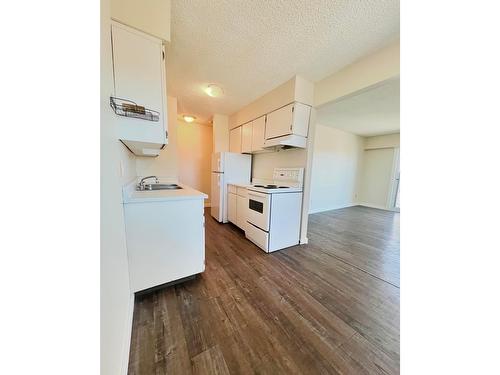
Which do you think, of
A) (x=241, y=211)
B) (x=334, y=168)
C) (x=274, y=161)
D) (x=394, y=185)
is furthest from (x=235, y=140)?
(x=394, y=185)

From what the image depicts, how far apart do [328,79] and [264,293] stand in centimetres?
266

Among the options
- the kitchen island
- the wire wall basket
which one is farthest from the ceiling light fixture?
the kitchen island

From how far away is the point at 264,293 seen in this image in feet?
5.04

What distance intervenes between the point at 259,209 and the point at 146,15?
219cm

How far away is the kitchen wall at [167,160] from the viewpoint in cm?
280

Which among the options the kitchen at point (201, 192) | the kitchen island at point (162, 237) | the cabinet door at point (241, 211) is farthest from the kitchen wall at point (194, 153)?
the kitchen island at point (162, 237)

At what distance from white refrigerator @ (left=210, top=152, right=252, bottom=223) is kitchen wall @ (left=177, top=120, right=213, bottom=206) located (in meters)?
1.25

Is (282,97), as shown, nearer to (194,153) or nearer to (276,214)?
(276,214)

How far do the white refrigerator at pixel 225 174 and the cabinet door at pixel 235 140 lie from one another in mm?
229

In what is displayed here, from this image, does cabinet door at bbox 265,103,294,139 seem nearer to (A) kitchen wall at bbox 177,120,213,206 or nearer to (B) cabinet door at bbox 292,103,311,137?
(B) cabinet door at bbox 292,103,311,137

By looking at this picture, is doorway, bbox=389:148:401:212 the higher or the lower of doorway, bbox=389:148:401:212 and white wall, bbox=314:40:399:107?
the lower

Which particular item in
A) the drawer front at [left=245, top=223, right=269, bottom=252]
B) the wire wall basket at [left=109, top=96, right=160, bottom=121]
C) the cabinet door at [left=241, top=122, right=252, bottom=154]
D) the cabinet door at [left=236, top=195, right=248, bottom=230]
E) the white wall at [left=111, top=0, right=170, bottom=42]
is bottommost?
the drawer front at [left=245, top=223, right=269, bottom=252]

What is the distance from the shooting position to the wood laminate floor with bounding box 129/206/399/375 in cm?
99
